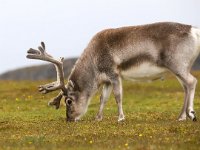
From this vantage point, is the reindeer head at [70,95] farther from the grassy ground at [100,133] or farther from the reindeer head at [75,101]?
the grassy ground at [100,133]

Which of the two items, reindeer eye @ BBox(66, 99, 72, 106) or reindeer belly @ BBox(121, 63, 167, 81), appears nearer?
reindeer belly @ BBox(121, 63, 167, 81)

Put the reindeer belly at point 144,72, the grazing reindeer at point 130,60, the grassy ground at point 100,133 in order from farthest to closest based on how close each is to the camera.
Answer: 1. the reindeer belly at point 144,72
2. the grazing reindeer at point 130,60
3. the grassy ground at point 100,133

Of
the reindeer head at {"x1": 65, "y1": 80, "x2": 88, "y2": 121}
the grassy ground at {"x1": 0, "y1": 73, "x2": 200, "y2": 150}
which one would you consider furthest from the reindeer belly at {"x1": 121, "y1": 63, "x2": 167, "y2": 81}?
the reindeer head at {"x1": 65, "y1": 80, "x2": 88, "y2": 121}

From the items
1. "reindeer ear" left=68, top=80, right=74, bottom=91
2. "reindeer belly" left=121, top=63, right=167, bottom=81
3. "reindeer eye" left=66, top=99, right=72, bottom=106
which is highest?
"reindeer belly" left=121, top=63, right=167, bottom=81

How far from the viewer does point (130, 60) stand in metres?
21.6

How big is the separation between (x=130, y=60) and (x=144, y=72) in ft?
2.31

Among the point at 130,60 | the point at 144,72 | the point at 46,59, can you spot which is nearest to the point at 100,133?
the point at 144,72

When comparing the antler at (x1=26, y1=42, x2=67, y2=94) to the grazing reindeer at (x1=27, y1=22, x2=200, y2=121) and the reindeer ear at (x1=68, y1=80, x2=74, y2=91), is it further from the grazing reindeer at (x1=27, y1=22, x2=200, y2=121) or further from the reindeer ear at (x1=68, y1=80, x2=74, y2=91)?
the reindeer ear at (x1=68, y1=80, x2=74, y2=91)

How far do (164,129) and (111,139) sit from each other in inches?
94.7

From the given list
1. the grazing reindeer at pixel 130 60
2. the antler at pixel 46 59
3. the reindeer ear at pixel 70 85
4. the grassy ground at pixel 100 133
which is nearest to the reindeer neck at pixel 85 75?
the grazing reindeer at pixel 130 60

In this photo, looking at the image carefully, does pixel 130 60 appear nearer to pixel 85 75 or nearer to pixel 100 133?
pixel 85 75

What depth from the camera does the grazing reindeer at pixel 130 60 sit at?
21156 millimetres

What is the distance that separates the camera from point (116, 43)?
21859mm

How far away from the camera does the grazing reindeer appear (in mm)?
21156
